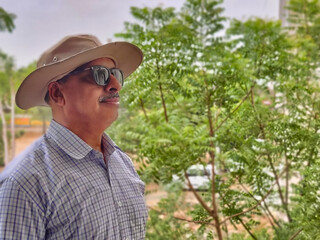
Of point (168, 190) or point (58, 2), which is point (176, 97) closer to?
point (168, 190)

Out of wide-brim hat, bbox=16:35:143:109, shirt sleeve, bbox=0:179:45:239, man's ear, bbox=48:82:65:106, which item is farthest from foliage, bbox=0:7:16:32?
shirt sleeve, bbox=0:179:45:239

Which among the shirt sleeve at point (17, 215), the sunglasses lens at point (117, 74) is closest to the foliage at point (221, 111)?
the sunglasses lens at point (117, 74)

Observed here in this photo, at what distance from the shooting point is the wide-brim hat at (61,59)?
0.89 m

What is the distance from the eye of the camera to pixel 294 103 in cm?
154

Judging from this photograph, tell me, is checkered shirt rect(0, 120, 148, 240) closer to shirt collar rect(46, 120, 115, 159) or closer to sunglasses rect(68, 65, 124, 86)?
shirt collar rect(46, 120, 115, 159)

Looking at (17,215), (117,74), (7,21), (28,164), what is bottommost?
(17,215)

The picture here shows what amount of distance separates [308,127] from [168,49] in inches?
29.2

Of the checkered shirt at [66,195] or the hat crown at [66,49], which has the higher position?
the hat crown at [66,49]

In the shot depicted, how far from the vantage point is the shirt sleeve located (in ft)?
2.36

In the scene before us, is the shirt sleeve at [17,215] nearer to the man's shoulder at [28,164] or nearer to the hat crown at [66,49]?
the man's shoulder at [28,164]

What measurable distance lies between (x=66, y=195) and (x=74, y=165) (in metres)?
0.09

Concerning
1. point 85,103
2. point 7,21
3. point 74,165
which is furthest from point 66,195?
point 7,21

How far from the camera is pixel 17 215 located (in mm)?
728

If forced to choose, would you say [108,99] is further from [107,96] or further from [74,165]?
[74,165]
